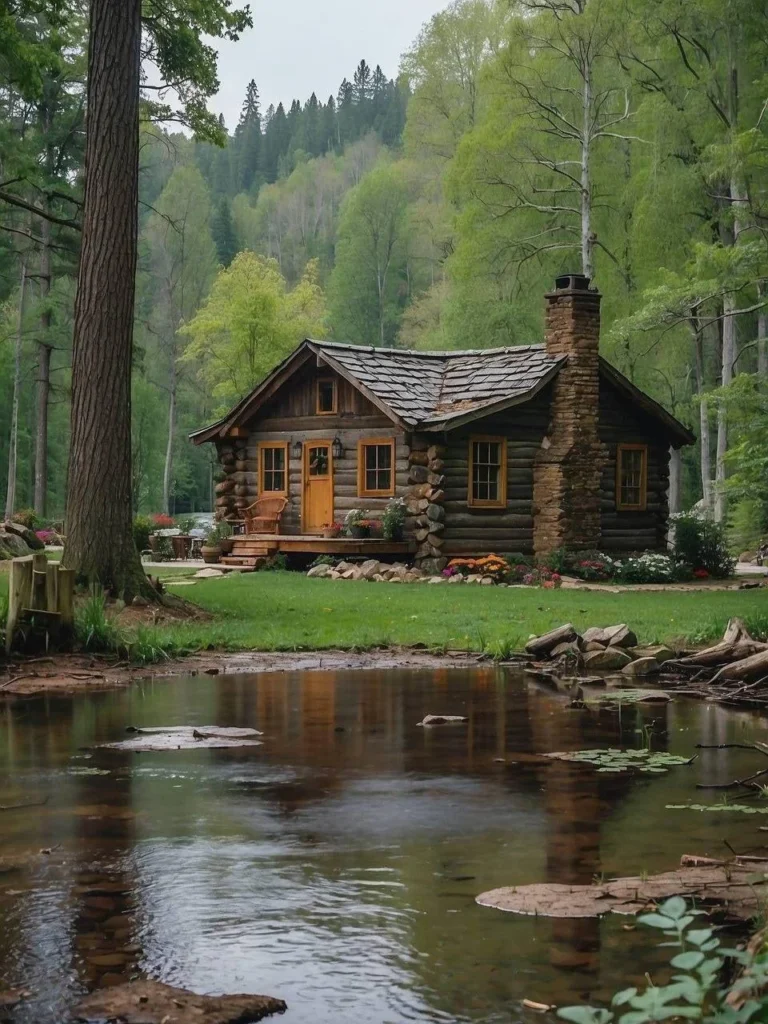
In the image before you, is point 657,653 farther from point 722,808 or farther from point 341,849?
point 341,849

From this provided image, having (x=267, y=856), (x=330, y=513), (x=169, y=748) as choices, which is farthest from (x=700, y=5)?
(x=267, y=856)

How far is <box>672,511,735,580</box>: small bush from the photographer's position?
30.0 meters

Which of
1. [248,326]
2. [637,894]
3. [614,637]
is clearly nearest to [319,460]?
[614,637]

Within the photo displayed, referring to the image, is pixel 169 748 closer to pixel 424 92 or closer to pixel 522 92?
pixel 522 92

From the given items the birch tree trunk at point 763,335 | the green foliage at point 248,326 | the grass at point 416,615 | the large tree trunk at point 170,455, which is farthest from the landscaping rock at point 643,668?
the large tree trunk at point 170,455

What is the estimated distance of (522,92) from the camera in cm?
4338

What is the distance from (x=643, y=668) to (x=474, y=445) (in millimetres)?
16170

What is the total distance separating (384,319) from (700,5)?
46.3m

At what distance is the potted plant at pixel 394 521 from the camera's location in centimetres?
3020

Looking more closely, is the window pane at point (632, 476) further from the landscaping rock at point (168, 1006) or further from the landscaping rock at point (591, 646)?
the landscaping rock at point (168, 1006)

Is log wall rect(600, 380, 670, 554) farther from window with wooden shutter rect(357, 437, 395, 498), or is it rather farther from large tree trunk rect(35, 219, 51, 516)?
large tree trunk rect(35, 219, 51, 516)

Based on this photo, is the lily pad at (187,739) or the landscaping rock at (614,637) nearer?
the lily pad at (187,739)

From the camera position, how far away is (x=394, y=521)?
30.2 meters

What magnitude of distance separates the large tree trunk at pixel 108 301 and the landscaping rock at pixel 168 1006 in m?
13.8
